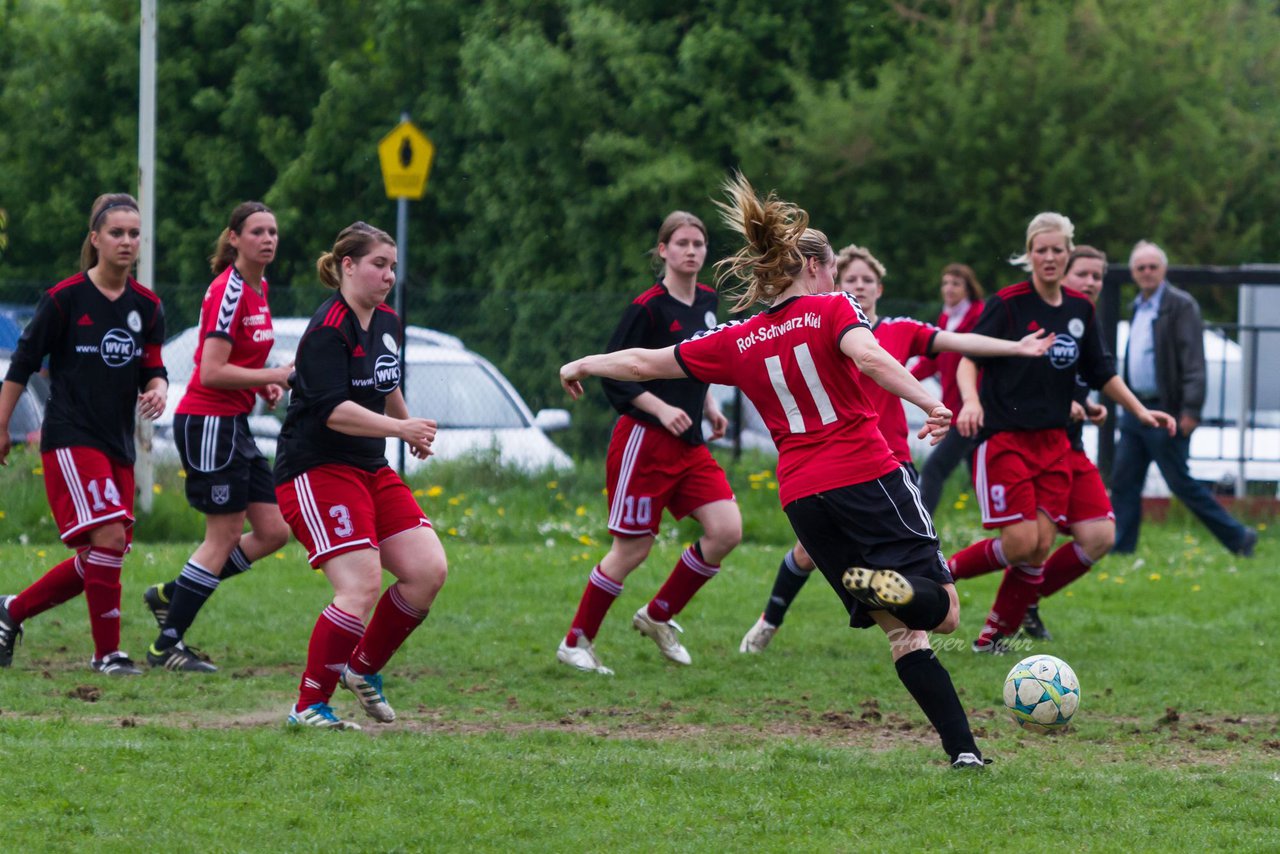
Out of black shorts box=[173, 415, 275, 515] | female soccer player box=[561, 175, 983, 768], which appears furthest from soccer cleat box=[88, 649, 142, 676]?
female soccer player box=[561, 175, 983, 768]

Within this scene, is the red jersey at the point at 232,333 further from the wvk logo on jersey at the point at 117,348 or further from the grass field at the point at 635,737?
the grass field at the point at 635,737

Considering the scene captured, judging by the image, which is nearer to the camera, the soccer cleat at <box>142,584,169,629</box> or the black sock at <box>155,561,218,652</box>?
the black sock at <box>155,561,218,652</box>

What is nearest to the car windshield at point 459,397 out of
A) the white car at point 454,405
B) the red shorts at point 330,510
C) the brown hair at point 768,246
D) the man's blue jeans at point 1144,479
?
the white car at point 454,405

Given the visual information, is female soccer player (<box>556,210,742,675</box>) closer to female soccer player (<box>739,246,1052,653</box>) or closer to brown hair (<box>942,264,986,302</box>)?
female soccer player (<box>739,246,1052,653</box>)

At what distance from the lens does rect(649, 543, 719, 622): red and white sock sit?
8.12 metres

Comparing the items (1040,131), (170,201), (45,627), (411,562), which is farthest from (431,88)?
(411,562)

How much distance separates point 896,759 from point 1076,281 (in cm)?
391

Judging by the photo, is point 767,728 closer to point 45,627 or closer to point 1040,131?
point 45,627

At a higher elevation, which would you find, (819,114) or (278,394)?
(819,114)

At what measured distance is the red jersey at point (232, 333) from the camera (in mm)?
7516

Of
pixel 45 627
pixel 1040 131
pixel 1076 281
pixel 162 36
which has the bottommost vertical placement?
pixel 45 627

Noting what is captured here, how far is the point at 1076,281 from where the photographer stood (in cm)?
895

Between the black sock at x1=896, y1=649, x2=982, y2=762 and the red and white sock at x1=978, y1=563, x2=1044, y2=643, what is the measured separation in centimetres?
292

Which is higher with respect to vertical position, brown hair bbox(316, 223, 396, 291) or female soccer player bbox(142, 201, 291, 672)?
brown hair bbox(316, 223, 396, 291)
